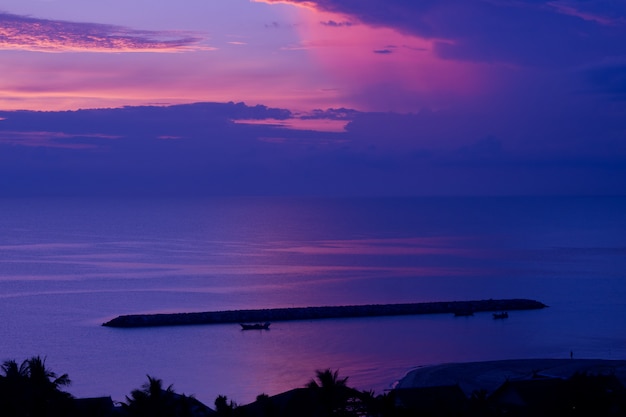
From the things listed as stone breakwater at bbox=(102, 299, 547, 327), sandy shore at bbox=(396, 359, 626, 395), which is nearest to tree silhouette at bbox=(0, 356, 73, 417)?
sandy shore at bbox=(396, 359, 626, 395)

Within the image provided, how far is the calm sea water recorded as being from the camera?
121 ft

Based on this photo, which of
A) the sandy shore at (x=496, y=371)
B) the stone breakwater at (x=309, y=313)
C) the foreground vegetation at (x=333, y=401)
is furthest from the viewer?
the stone breakwater at (x=309, y=313)

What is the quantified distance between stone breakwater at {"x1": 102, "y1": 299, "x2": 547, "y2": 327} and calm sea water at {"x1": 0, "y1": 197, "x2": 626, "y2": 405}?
3.62 ft

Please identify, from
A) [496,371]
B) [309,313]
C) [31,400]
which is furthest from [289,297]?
[31,400]

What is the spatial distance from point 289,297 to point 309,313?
30.0ft

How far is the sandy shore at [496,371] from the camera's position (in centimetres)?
2984

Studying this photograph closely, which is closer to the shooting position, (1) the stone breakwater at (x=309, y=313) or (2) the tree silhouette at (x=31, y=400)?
(2) the tree silhouette at (x=31, y=400)

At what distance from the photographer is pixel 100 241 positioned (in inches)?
4200

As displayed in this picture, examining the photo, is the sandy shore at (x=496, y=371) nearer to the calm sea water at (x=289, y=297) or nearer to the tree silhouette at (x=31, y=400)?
the calm sea water at (x=289, y=297)

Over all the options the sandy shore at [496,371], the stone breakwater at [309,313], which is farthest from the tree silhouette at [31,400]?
the stone breakwater at [309,313]

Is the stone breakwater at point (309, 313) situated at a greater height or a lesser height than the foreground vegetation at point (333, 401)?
greater

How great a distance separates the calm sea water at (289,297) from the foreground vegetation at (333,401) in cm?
974

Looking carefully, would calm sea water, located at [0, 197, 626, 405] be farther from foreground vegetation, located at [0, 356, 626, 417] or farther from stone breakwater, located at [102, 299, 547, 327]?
foreground vegetation, located at [0, 356, 626, 417]

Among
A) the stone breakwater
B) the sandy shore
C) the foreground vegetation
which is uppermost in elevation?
the stone breakwater
